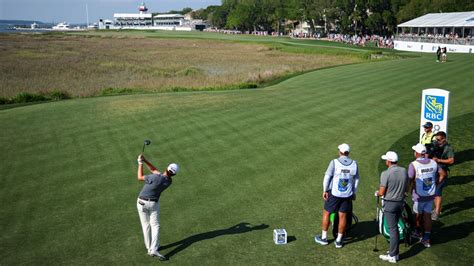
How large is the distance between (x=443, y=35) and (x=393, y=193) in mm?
66263

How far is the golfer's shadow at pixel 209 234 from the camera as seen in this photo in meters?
9.56

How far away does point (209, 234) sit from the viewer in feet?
33.1

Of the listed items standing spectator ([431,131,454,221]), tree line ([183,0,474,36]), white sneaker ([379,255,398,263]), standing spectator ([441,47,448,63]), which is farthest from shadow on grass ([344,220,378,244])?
tree line ([183,0,474,36])

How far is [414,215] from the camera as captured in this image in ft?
31.3

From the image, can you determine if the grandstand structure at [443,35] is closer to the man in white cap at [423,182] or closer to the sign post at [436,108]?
the sign post at [436,108]

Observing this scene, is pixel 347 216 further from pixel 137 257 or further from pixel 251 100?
pixel 251 100

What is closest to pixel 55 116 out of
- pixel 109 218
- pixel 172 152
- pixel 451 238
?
pixel 172 152

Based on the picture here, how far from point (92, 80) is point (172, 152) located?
85.7 ft

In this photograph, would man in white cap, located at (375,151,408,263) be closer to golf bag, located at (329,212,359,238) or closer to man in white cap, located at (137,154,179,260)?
golf bag, located at (329,212,359,238)

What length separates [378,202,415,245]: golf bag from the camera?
29.4 ft

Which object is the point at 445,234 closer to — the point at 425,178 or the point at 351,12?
the point at 425,178

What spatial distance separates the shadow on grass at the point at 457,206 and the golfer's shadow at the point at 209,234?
450 cm

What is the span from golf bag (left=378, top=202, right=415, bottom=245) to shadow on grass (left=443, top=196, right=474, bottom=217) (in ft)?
6.23

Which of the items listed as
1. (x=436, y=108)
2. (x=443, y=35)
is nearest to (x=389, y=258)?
(x=436, y=108)
